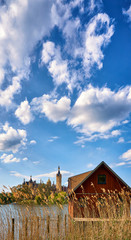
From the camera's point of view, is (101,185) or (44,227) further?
(101,185)

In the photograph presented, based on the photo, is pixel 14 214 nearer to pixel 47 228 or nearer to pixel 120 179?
pixel 47 228

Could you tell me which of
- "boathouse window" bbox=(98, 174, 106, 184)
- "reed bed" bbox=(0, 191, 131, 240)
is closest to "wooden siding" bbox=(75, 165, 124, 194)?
"boathouse window" bbox=(98, 174, 106, 184)

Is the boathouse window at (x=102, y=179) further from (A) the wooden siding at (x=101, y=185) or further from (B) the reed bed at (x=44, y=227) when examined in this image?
(B) the reed bed at (x=44, y=227)

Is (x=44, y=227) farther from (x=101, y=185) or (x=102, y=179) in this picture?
(x=102, y=179)

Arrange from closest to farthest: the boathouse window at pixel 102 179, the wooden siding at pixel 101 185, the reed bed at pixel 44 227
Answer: the reed bed at pixel 44 227
the wooden siding at pixel 101 185
the boathouse window at pixel 102 179

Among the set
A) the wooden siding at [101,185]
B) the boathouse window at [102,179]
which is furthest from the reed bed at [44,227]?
the boathouse window at [102,179]

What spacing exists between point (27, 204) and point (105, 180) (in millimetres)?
11073

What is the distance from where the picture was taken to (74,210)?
1584cm

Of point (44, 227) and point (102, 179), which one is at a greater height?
point (102, 179)

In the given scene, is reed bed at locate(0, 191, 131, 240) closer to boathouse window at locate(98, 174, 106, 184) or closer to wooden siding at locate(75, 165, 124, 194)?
wooden siding at locate(75, 165, 124, 194)

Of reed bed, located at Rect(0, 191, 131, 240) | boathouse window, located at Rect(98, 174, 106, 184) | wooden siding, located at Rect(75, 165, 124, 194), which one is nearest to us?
reed bed, located at Rect(0, 191, 131, 240)

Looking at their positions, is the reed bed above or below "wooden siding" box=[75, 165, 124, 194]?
below

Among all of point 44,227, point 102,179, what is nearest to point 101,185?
point 102,179

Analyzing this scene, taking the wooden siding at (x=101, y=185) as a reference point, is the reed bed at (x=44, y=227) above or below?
below
